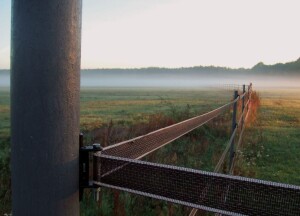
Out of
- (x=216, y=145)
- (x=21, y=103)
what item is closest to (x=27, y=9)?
(x=21, y=103)

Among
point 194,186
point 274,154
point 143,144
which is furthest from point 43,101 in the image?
point 274,154

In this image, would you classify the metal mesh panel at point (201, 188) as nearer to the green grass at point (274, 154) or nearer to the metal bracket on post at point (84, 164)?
the metal bracket on post at point (84, 164)

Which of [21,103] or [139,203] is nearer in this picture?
[21,103]

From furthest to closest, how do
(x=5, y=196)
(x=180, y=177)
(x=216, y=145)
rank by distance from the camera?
1. (x=216, y=145)
2. (x=5, y=196)
3. (x=180, y=177)

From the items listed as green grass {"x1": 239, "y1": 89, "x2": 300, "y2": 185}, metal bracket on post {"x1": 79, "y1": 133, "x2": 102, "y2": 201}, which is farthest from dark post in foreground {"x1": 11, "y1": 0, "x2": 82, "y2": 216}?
green grass {"x1": 239, "y1": 89, "x2": 300, "y2": 185}

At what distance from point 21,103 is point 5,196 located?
3382 millimetres

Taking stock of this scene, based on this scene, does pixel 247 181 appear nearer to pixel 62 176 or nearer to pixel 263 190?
Answer: pixel 263 190

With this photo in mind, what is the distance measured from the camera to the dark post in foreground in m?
0.96

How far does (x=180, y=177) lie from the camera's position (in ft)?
3.56

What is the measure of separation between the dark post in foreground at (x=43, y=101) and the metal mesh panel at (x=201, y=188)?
0.19 metres

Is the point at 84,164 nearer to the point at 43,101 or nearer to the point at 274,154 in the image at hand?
the point at 43,101

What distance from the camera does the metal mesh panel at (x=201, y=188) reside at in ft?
3.22

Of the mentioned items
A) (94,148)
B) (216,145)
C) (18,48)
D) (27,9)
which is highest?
(27,9)

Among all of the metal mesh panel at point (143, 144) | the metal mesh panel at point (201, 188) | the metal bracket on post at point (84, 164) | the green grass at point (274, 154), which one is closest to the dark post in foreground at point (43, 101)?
the metal bracket on post at point (84, 164)
